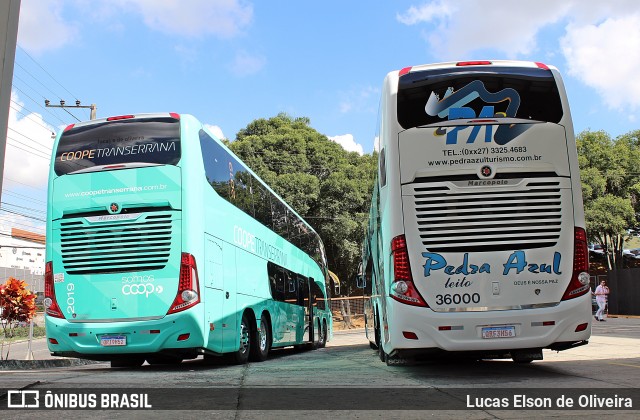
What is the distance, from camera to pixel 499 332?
23.6 feet

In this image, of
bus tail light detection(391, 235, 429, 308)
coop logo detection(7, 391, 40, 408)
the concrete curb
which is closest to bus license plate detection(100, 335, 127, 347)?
coop logo detection(7, 391, 40, 408)

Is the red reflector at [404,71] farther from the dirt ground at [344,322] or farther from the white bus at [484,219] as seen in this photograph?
the dirt ground at [344,322]

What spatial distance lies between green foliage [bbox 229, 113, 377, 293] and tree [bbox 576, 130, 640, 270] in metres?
12.7

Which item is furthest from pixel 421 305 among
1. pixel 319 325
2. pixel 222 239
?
pixel 319 325

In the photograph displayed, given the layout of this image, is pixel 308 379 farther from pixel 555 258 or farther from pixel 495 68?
pixel 495 68

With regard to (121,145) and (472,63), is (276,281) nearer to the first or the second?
(121,145)

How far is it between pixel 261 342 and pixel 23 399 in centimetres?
773

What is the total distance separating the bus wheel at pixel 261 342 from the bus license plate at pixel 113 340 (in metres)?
3.70

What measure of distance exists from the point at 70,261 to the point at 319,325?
12189 millimetres

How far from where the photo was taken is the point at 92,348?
9570 mm

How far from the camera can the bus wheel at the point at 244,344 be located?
11.8 meters

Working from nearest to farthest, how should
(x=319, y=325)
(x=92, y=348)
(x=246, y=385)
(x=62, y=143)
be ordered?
1. (x=246, y=385)
2. (x=92, y=348)
3. (x=62, y=143)
4. (x=319, y=325)

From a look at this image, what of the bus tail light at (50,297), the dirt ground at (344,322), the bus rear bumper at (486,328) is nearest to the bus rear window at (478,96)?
the bus rear bumper at (486,328)

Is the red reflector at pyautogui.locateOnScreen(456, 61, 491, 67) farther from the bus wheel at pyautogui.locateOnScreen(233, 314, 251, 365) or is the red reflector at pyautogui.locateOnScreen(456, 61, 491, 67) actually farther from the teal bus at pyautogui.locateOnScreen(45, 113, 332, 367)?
the bus wheel at pyautogui.locateOnScreen(233, 314, 251, 365)
